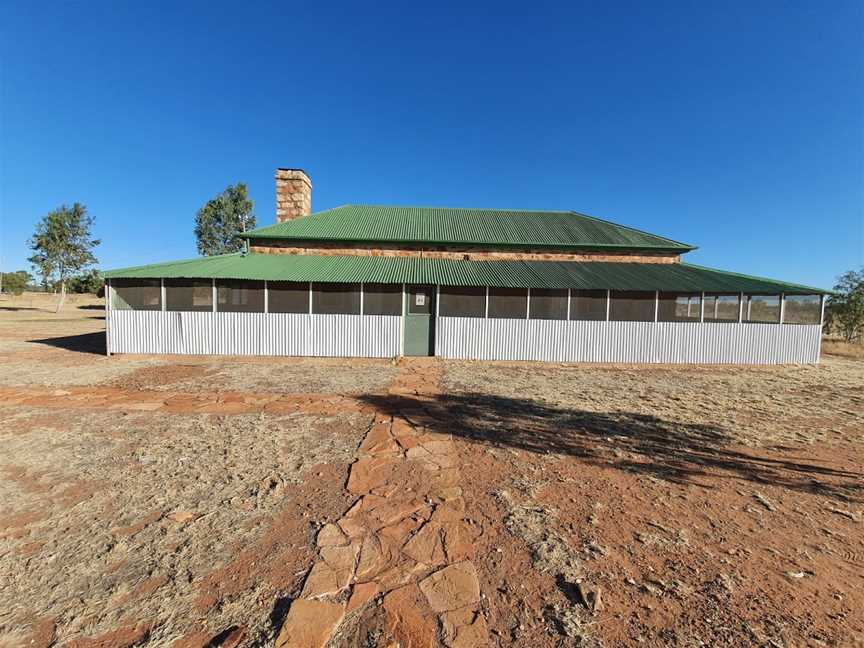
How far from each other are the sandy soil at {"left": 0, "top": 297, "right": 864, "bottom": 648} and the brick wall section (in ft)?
29.8

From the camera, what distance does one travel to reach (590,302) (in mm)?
17812

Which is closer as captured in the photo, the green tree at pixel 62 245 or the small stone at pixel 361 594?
the small stone at pixel 361 594

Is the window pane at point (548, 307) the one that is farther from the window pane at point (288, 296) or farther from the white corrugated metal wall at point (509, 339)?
the window pane at point (288, 296)

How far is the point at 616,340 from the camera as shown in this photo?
14.2 metres

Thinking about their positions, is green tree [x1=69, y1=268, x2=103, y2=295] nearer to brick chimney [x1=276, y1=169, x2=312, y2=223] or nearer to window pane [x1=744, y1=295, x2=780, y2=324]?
brick chimney [x1=276, y1=169, x2=312, y2=223]

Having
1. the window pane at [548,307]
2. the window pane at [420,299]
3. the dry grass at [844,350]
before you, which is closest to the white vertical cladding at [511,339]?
the window pane at [420,299]

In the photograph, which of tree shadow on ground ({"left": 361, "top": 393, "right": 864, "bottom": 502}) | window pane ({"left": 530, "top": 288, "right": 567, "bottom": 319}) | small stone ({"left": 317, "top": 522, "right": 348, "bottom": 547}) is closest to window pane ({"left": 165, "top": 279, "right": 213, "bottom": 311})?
tree shadow on ground ({"left": 361, "top": 393, "right": 864, "bottom": 502})

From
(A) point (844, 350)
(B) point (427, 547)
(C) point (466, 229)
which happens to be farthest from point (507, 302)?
(A) point (844, 350)

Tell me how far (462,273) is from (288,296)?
27.2 ft

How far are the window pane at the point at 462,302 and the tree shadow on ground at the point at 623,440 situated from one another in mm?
6512

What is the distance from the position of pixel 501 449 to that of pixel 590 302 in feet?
47.0

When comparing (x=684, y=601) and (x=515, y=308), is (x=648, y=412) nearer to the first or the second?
(x=684, y=601)

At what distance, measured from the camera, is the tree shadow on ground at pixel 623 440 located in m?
4.86

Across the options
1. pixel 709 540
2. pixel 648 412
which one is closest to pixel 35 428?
pixel 709 540
